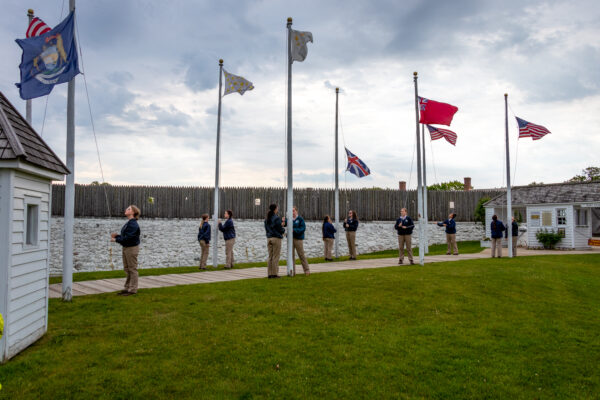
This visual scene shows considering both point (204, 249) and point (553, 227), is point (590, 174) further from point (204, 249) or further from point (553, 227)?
point (204, 249)

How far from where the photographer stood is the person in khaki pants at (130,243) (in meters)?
10.2

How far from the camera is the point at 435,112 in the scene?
16.8 m

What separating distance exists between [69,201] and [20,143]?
3.98m

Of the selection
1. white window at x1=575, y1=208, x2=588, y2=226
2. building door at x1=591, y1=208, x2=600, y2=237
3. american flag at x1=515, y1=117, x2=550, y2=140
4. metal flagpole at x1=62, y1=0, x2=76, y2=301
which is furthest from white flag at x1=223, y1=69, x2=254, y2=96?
building door at x1=591, y1=208, x2=600, y2=237

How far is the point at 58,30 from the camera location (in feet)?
30.9

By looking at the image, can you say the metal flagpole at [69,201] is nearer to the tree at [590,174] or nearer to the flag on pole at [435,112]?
the flag on pole at [435,112]

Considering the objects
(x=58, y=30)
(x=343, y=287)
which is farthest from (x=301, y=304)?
(x=58, y=30)

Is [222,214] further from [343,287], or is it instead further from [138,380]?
[138,380]

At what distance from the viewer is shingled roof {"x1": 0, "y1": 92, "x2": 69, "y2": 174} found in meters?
6.18

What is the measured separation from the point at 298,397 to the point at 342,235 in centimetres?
3111

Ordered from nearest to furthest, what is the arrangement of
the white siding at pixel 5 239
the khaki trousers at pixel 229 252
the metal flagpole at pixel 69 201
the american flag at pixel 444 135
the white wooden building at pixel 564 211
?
the white siding at pixel 5 239
the metal flagpole at pixel 69 201
the khaki trousers at pixel 229 252
the american flag at pixel 444 135
the white wooden building at pixel 564 211

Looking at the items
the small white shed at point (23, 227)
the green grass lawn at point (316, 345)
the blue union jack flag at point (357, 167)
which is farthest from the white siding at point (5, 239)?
the blue union jack flag at point (357, 167)

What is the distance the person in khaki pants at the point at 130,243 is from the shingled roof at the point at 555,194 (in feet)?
84.3

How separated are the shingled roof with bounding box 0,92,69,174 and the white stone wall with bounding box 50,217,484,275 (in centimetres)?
1848
